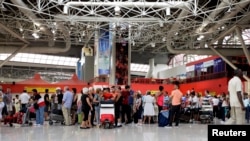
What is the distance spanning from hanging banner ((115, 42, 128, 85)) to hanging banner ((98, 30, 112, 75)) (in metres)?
0.89

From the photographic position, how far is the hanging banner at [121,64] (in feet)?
86.6

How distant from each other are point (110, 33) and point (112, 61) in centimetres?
217

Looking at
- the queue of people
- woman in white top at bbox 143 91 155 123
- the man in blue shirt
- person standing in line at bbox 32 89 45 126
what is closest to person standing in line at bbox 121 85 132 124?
the queue of people

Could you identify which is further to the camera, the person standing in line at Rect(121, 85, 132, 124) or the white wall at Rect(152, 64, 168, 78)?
the white wall at Rect(152, 64, 168, 78)

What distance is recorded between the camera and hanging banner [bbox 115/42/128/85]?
86.6ft

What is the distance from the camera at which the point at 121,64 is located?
26672 millimetres

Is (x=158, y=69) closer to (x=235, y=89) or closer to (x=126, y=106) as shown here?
(x=126, y=106)

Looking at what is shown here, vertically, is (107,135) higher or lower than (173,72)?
lower

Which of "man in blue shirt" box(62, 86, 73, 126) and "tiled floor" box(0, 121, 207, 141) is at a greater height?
"man in blue shirt" box(62, 86, 73, 126)

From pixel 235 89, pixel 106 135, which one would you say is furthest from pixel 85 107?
pixel 235 89

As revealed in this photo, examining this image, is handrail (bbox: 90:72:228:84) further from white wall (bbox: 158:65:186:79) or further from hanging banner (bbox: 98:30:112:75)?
white wall (bbox: 158:65:186:79)

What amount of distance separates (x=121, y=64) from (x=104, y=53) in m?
1.59

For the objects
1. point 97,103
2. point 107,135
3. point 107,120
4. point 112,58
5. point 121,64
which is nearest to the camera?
point 107,135

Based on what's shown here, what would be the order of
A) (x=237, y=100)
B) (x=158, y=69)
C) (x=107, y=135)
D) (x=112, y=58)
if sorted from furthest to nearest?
(x=158, y=69) < (x=112, y=58) < (x=107, y=135) < (x=237, y=100)
